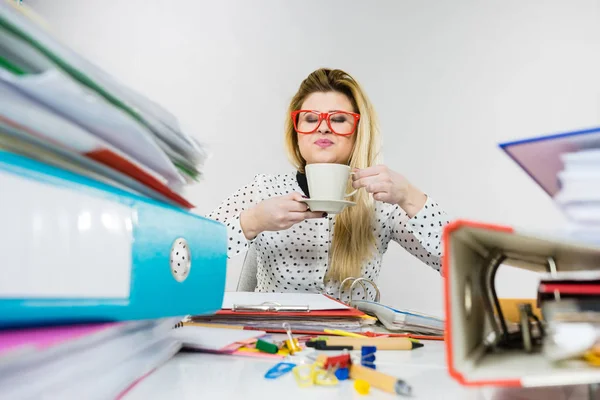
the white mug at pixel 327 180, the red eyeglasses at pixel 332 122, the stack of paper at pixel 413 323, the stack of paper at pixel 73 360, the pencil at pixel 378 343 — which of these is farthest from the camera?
the red eyeglasses at pixel 332 122

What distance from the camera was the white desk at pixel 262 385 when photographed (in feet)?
1.02

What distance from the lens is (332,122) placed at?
1.32 meters

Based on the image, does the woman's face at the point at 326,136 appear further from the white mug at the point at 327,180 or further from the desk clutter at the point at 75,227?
the desk clutter at the point at 75,227

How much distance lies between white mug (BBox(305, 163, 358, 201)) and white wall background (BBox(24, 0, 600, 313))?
1.08 metres

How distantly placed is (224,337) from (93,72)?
0.32m

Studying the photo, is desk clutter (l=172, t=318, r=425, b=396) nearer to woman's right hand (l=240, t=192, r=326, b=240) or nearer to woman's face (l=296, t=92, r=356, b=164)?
woman's right hand (l=240, t=192, r=326, b=240)

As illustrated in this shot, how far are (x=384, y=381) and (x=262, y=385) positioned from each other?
9cm

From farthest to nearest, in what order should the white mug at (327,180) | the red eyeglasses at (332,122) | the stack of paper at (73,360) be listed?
the red eyeglasses at (332,122)
the white mug at (327,180)
the stack of paper at (73,360)

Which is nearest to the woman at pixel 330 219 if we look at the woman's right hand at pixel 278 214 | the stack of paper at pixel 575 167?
the woman's right hand at pixel 278 214

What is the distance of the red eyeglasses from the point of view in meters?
Result: 1.31

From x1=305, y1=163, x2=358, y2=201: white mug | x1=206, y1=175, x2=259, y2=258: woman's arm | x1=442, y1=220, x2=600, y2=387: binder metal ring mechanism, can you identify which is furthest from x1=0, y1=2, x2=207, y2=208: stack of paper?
x1=206, y1=175, x2=259, y2=258: woman's arm

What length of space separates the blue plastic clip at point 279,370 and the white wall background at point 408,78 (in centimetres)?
150

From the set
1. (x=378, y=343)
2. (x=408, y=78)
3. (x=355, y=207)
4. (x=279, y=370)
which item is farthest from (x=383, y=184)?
(x=408, y=78)

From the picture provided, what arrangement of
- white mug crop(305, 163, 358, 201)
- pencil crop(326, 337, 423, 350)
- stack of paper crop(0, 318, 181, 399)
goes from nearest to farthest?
1. stack of paper crop(0, 318, 181, 399)
2. pencil crop(326, 337, 423, 350)
3. white mug crop(305, 163, 358, 201)
